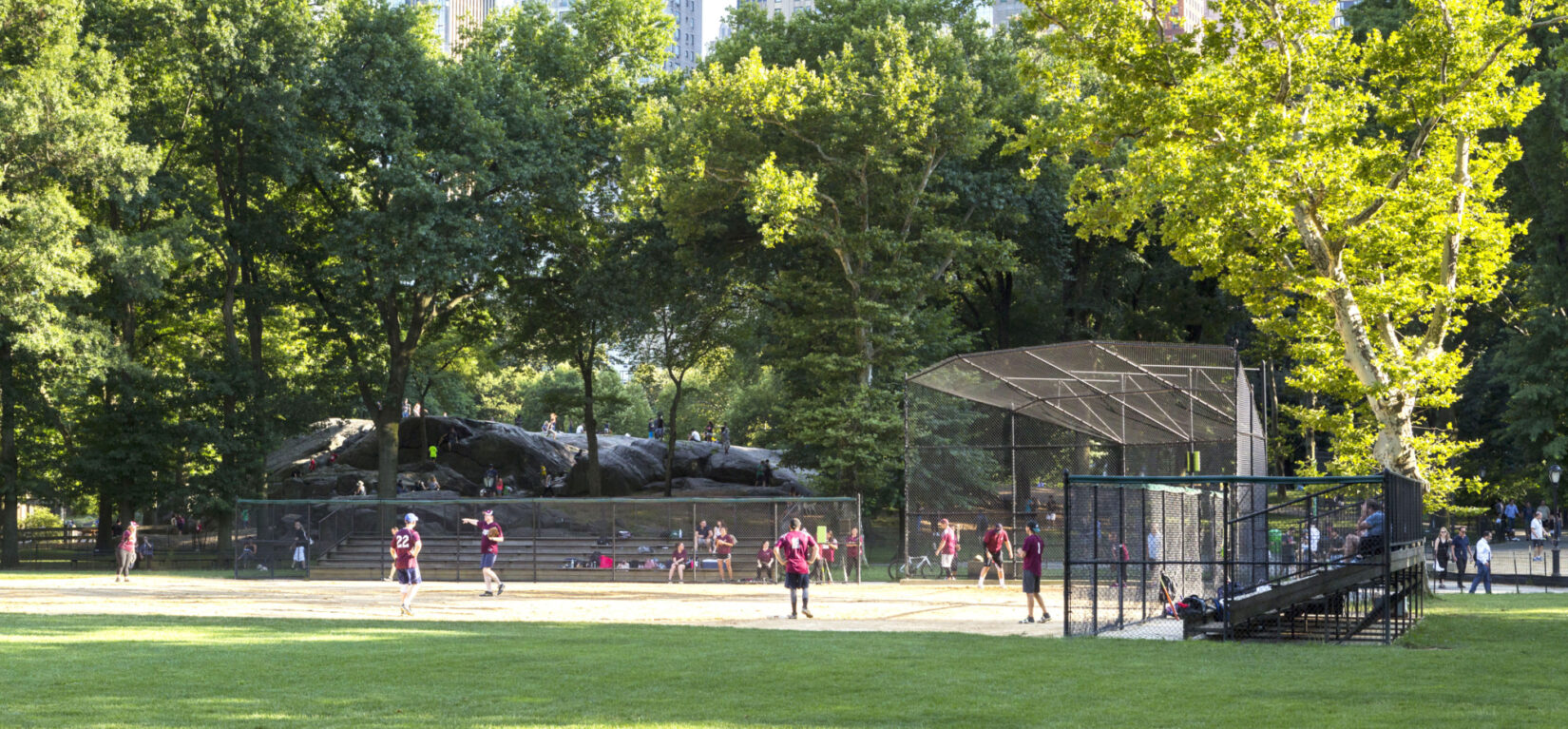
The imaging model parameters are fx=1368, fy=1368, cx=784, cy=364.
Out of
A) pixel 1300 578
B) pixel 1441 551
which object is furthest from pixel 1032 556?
pixel 1441 551

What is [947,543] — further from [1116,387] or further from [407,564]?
[407,564]

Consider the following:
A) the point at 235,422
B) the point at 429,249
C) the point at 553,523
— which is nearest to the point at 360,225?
the point at 429,249

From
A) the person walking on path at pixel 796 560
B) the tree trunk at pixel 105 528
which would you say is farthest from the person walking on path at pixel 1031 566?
the tree trunk at pixel 105 528

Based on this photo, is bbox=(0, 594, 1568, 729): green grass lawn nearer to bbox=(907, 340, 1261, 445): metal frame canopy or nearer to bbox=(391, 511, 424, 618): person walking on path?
bbox=(391, 511, 424, 618): person walking on path

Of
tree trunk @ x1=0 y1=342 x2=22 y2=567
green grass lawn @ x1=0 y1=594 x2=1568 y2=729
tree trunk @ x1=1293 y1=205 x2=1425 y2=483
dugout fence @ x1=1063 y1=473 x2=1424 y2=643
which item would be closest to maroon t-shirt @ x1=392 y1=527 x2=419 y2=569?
green grass lawn @ x1=0 y1=594 x2=1568 y2=729

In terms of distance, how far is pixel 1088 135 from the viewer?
971 inches

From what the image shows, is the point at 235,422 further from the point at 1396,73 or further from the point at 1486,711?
the point at 1486,711

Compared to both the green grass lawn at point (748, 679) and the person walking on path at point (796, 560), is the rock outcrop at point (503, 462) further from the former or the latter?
the green grass lawn at point (748, 679)

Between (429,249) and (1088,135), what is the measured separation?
2215 cm

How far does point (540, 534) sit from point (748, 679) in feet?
67.3

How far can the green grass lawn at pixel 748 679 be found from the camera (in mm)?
10531

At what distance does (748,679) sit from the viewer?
12898 mm

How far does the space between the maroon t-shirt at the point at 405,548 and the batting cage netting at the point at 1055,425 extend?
1186 cm

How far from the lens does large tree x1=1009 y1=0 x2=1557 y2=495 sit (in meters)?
21.5
